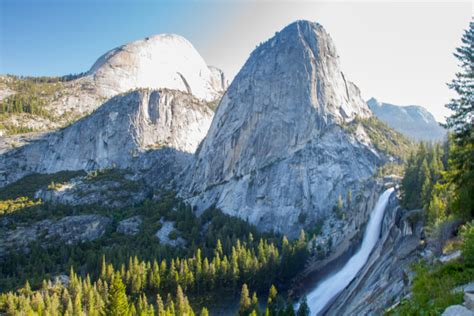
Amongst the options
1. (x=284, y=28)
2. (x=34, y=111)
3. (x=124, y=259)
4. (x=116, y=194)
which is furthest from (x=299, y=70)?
(x=34, y=111)

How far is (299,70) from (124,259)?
314 feet

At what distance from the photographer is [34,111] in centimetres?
16900

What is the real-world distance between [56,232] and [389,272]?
9058cm

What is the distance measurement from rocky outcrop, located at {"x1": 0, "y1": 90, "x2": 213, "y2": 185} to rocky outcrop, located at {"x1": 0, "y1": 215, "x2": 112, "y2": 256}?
148ft

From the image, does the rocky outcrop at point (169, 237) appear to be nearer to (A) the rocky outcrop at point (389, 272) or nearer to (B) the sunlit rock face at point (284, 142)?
(B) the sunlit rock face at point (284, 142)

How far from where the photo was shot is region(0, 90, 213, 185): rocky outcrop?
14575cm

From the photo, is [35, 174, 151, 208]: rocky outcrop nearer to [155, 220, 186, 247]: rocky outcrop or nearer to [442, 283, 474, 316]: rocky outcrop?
[155, 220, 186, 247]: rocky outcrop

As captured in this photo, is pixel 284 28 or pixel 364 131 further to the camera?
pixel 284 28

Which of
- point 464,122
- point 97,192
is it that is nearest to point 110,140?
point 97,192

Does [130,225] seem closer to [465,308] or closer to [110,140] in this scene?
[110,140]

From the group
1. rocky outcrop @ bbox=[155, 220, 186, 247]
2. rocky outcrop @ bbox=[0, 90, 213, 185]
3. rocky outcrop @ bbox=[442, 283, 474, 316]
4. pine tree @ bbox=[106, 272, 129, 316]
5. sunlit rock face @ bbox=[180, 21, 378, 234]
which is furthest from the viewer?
rocky outcrop @ bbox=[0, 90, 213, 185]

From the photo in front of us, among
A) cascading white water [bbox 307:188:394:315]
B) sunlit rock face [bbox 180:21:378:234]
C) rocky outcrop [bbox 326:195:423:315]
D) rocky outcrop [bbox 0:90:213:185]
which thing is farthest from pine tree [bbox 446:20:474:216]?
rocky outcrop [bbox 0:90:213:185]

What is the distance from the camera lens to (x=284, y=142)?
122 metres

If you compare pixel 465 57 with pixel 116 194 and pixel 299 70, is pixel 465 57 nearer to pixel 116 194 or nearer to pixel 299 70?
pixel 299 70
